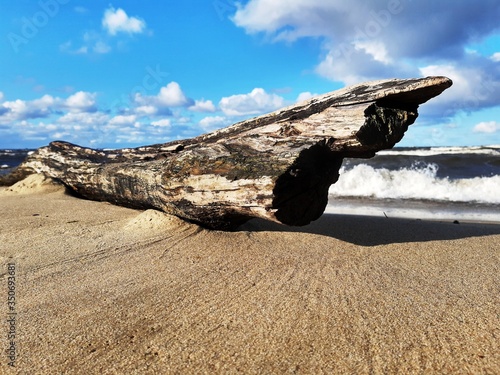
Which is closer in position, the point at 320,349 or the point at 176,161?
the point at 320,349

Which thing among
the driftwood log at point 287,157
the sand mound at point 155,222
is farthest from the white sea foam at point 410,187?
the sand mound at point 155,222

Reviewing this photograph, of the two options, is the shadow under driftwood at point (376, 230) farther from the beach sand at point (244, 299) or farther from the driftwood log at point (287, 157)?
the driftwood log at point (287, 157)

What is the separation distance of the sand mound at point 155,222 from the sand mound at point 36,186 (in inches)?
109

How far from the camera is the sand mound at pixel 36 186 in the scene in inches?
254

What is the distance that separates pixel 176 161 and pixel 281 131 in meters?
1.08

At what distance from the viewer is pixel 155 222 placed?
416 cm

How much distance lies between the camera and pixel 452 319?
2.34 metres

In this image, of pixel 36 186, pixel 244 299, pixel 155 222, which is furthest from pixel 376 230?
pixel 36 186

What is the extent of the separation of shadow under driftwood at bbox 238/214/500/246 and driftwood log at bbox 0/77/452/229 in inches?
22.3

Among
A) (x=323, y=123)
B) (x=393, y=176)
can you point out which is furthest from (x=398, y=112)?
(x=393, y=176)

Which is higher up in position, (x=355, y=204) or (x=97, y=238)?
(x=97, y=238)

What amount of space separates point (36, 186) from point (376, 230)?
5448 mm

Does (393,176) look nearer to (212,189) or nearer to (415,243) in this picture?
(415,243)

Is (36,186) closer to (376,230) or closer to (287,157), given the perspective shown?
(287,157)
